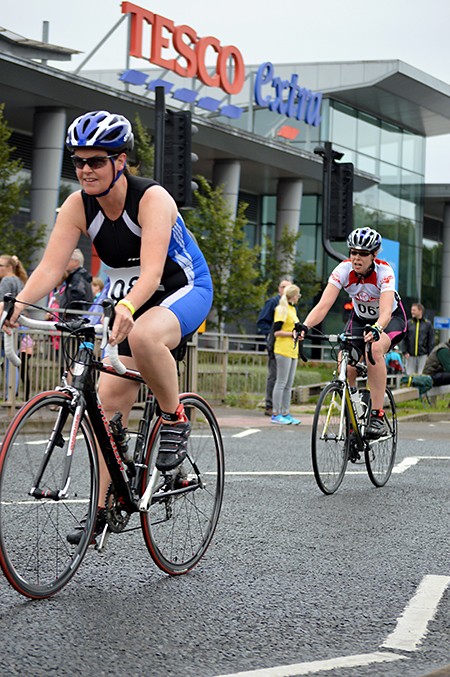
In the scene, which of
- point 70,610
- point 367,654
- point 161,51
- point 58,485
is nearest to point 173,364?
point 58,485

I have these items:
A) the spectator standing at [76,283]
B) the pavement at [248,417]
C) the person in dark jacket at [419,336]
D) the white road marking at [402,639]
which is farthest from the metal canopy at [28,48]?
the white road marking at [402,639]

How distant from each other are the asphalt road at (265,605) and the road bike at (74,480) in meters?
0.16

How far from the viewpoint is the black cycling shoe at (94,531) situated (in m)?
4.65

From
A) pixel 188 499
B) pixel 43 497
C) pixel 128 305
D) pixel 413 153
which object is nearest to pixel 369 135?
pixel 413 153

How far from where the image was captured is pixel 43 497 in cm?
447

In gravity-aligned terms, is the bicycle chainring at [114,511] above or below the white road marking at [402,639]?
above

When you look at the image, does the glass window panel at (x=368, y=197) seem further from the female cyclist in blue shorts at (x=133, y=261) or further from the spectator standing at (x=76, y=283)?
the female cyclist in blue shorts at (x=133, y=261)

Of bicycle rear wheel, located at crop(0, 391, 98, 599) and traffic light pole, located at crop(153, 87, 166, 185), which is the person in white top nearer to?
bicycle rear wheel, located at crop(0, 391, 98, 599)

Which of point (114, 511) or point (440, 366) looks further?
point (440, 366)

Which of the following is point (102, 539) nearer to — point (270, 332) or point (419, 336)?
point (270, 332)

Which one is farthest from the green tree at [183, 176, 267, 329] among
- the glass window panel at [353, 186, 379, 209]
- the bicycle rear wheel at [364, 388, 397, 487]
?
the bicycle rear wheel at [364, 388, 397, 487]

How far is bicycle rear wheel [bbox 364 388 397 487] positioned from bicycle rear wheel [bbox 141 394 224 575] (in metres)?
3.50

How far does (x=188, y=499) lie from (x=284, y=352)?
1081 cm

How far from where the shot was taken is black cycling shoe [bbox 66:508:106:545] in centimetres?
465
